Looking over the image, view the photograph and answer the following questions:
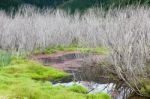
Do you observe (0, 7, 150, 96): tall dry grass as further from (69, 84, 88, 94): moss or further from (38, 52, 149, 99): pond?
(69, 84, 88, 94): moss

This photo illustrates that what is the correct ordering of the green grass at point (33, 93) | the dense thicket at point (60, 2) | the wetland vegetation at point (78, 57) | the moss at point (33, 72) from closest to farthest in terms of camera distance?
the green grass at point (33, 93), the wetland vegetation at point (78, 57), the moss at point (33, 72), the dense thicket at point (60, 2)

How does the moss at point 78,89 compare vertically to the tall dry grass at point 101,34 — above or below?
below

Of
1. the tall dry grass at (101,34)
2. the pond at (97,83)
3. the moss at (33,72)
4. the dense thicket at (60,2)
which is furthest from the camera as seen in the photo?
the dense thicket at (60,2)

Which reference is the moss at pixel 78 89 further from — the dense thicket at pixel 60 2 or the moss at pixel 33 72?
the dense thicket at pixel 60 2

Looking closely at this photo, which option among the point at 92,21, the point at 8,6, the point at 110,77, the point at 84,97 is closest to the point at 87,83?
the point at 110,77

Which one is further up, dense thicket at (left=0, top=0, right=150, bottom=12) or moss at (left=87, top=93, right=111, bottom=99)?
dense thicket at (left=0, top=0, right=150, bottom=12)

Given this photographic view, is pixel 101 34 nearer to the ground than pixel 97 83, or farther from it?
farther from it

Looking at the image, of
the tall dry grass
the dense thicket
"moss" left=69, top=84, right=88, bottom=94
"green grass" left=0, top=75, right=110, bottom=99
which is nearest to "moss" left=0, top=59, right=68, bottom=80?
the tall dry grass

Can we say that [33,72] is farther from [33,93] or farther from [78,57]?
[33,93]

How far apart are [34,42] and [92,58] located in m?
11.0

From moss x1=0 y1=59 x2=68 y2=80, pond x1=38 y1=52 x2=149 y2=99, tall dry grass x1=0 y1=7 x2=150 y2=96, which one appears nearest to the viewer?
tall dry grass x1=0 y1=7 x2=150 y2=96

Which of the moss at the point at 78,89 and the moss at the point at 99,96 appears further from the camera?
the moss at the point at 78,89

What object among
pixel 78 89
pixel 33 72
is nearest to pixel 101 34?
pixel 78 89

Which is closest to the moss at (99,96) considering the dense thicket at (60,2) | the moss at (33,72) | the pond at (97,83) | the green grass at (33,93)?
the green grass at (33,93)
